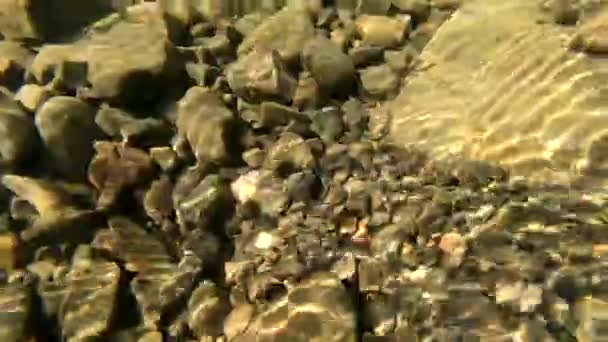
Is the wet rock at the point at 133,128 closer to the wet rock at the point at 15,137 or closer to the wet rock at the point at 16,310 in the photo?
the wet rock at the point at 15,137

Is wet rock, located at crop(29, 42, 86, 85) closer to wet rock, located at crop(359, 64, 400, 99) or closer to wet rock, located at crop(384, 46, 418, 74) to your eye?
wet rock, located at crop(359, 64, 400, 99)

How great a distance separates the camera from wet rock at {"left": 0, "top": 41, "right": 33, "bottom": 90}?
14.9 feet

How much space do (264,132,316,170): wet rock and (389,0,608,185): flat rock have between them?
504 mm

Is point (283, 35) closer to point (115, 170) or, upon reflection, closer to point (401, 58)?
point (401, 58)

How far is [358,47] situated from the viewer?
15.0ft

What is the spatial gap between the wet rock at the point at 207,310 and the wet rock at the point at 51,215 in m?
0.76

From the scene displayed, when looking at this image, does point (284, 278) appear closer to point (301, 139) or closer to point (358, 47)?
A: point (301, 139)

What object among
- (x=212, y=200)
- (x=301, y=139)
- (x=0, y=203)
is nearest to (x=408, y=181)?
(x=301, y=139)

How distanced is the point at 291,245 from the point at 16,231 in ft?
4.96

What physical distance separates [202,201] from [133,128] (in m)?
0.69

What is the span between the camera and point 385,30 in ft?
15.1

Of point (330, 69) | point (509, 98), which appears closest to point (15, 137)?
point (330, 69)

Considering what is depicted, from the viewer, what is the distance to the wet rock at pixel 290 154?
3.90 metres

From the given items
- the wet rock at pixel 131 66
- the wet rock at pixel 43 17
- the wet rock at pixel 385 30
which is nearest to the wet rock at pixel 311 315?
the wet rock at pixel 131 66
